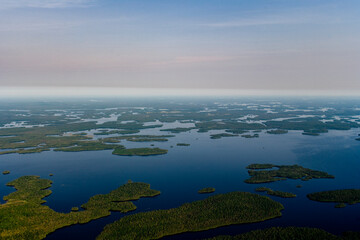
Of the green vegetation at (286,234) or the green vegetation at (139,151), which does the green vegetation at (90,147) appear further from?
the green vegetation at (286,234)

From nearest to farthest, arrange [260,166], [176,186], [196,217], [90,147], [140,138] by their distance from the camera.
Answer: [196,217] < [176,186] < [260,166] < [90,147] < [140,138]

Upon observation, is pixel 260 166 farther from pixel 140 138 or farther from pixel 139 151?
pixel 140 138

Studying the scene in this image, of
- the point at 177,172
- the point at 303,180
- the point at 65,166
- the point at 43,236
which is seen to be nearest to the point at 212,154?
the point at 177,172

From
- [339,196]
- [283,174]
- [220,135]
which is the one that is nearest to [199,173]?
[283,174]

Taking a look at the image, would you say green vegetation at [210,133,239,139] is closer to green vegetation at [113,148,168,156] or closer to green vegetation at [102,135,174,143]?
green vegetation at [102,135,174,143]

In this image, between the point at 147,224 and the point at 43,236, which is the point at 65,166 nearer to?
the point at 43,236

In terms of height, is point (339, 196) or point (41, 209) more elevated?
point (339, 196)
